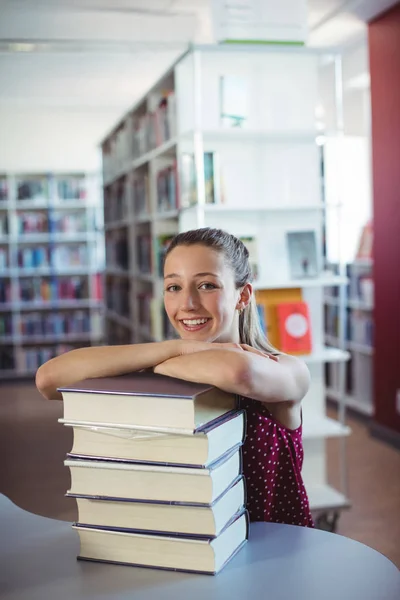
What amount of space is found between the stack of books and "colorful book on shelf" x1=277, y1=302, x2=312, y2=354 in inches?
96.0

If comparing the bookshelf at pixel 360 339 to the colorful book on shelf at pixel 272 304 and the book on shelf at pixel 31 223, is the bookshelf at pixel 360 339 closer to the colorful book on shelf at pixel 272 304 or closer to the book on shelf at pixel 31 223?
the colorful book on shelf at pixel 272 304

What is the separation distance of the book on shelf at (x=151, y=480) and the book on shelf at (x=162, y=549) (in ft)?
0.16

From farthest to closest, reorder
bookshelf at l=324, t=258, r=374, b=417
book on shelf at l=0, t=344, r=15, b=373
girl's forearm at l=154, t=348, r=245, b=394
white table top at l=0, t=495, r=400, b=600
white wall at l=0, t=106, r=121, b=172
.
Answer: white wall at l=0, t=106, r=121, b=172 → book on shelf at l=0, t=344, r=15, b=373 → bookshelf at l=324, t=258, r=374, b=417 → girl's forearm at l=154, t=348, r=245, b=394 → white table top at l=0, t=495, r=400, b=600

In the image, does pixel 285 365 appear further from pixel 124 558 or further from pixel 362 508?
pixel 362 508

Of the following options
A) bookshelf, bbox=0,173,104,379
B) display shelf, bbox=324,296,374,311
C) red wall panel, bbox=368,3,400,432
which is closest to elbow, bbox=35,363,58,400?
red wall panel, bbox=368,3,400,432

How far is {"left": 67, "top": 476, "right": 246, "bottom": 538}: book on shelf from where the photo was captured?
0.99 m

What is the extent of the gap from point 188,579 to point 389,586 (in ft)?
0.80

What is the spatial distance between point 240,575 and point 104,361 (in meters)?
0.38

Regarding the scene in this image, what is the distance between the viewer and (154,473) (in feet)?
3.28

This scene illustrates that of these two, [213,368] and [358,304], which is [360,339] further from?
[213,368]

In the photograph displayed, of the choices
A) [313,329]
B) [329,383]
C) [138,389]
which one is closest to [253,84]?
[313,329]

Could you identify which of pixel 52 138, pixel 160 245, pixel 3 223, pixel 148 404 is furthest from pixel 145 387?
pixel 52 138

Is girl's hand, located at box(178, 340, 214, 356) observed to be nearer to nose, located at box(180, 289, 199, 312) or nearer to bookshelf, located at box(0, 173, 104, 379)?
nose, located at box(180, 289, 199, 312)

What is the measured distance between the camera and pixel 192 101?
3.67m
